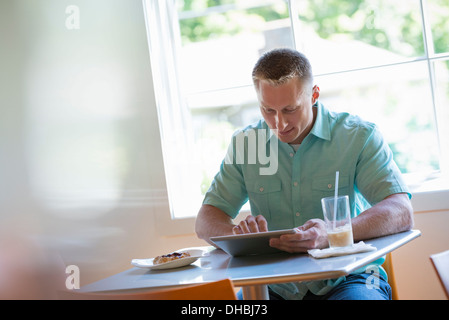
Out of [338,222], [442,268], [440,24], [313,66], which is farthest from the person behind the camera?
[313,66]

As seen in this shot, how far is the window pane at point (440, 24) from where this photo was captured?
99.1 inches

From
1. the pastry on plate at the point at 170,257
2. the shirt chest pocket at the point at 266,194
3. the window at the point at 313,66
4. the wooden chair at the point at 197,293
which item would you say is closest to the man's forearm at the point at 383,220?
the shirt chest pocket at the point at 266,194

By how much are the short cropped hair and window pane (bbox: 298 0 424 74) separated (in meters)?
0.75

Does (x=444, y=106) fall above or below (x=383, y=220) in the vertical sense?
above

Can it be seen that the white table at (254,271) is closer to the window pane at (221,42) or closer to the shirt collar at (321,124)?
the shirt collar at (321,124)

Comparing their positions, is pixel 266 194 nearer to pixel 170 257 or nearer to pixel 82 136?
pixel 170 257

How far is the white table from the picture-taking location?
1201mm

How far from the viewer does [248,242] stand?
146 cm

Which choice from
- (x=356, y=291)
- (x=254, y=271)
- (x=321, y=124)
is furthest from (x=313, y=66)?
(x=254, y=271)

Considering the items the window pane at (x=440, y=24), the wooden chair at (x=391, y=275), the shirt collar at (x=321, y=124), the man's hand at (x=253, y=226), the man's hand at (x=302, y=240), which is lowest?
the wooden chair at (x=391, y=275)

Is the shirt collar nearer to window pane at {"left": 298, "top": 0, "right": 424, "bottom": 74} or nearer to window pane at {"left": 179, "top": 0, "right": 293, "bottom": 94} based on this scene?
window pane at {"left": 298, "top": 0, "right": 424, "bottom": 74}

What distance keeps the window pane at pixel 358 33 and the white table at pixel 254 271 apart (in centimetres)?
122

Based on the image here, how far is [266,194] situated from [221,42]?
110cm

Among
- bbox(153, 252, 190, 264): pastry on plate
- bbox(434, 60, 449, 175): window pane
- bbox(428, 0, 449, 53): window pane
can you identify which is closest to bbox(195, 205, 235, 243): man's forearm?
bbox(153, 252, 190, 264): pastry on plate
